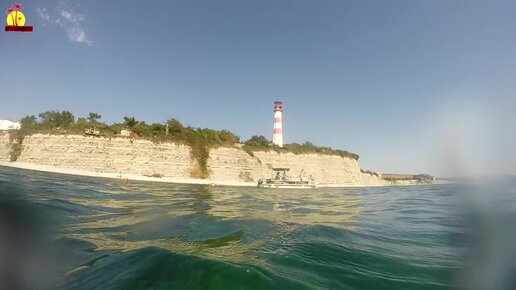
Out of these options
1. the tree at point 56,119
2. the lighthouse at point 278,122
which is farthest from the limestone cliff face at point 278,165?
the tree at point 56,119

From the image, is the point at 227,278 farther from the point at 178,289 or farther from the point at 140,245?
the point at 140,245

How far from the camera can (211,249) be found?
5.71m

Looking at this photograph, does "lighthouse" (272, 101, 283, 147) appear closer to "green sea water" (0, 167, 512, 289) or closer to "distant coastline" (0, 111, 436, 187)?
"distant coastline" (0, 111, 436, 187)

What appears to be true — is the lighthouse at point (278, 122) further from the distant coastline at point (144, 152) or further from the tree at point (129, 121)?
the tree at point (129, 121)

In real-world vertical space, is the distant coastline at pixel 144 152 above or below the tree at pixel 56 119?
below

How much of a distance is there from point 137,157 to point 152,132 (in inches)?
268

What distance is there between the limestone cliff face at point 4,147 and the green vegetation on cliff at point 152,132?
103 cm

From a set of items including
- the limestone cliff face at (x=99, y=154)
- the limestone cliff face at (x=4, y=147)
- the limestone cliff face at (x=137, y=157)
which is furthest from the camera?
the limestone cliff face at (x=4, y=147)

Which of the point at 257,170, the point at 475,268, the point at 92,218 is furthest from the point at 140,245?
the point at 257,170

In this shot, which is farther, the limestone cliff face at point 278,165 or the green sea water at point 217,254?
the limestone cliff face at point 278,165

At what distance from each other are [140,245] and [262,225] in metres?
3.96

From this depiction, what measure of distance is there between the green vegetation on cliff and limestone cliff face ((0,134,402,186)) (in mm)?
1075

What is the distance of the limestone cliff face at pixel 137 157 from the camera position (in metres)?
46.6

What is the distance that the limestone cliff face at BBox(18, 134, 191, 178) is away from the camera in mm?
46344
